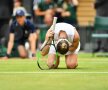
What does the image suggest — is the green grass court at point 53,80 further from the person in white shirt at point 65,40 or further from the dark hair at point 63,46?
the person in white shirt at point 65,40

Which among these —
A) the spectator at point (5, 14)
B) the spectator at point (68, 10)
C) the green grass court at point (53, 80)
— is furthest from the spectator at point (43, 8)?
the green grass court at point (53, 80)

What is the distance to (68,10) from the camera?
21.9 m

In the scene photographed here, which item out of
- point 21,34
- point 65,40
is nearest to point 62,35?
point 65,40

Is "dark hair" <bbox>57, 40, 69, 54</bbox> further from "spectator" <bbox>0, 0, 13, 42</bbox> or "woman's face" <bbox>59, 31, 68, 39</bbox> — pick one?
"spectator" <bbox>0, 0, 13, 42</bbox>

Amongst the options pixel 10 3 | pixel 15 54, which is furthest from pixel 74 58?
pixel 10 3

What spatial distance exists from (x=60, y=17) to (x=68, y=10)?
41.1 inches

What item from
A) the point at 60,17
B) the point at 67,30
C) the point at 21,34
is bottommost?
the point at 21,34

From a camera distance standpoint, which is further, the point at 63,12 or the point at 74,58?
the point at 63,12

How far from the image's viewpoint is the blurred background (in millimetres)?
21328

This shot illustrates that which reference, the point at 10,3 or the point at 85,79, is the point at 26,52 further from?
the point at 85,79

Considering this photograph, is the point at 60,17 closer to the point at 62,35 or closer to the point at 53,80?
the point at 62,35

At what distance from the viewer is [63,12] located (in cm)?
2117

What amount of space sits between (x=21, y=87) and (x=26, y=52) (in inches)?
402

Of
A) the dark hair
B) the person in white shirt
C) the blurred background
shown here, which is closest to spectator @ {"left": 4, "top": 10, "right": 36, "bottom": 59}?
the blurred background
